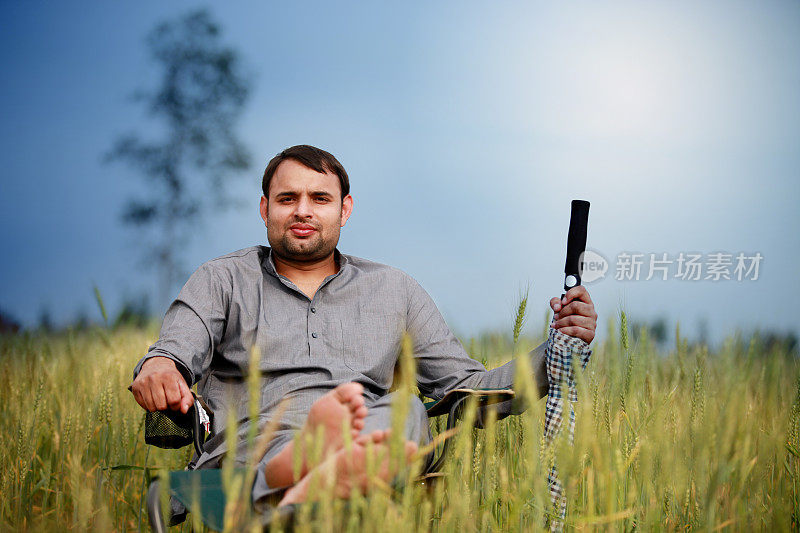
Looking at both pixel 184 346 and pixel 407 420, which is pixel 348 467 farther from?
pixel 184 346

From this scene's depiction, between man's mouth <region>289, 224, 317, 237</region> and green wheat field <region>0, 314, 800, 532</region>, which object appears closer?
green wheat field <region>0, 314, 800, 532</region>

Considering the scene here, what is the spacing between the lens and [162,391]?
195cm

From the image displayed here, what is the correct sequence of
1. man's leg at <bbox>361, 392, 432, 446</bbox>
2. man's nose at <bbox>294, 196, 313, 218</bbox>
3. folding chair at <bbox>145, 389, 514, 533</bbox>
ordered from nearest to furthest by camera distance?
folding chair at <bbox>145, 389, 514, 533</bbox>
man's leg at <bbox>361, 392, 432, 446</bbox>
man's nose at <bbox>294, 196, 313, 218</bbox>

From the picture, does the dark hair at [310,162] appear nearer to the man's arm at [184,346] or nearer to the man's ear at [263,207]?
the man's ear at [263,207]

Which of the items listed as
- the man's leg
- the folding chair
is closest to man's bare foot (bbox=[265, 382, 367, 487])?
the folding chair

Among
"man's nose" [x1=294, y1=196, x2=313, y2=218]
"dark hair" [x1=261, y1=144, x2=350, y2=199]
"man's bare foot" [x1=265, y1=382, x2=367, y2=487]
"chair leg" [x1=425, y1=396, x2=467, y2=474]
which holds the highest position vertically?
"dark hair" [x1=261, y1=144, x2=350, y2=199]

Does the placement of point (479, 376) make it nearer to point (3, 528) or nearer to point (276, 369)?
point (276, 369)

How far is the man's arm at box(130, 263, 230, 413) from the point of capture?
1.96 meters

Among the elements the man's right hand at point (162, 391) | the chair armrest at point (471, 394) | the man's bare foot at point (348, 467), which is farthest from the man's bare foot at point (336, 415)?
the chair armrest at point (471, 394)

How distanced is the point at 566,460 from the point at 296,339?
4.66ft

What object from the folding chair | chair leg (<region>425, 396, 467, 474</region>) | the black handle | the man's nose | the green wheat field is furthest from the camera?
the man's nose

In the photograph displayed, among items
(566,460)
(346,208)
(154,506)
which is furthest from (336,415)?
(346,208)

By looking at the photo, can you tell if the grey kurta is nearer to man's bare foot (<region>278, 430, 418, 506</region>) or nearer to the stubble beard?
the stubble beard

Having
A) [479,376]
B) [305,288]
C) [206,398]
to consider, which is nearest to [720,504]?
[479,376]
